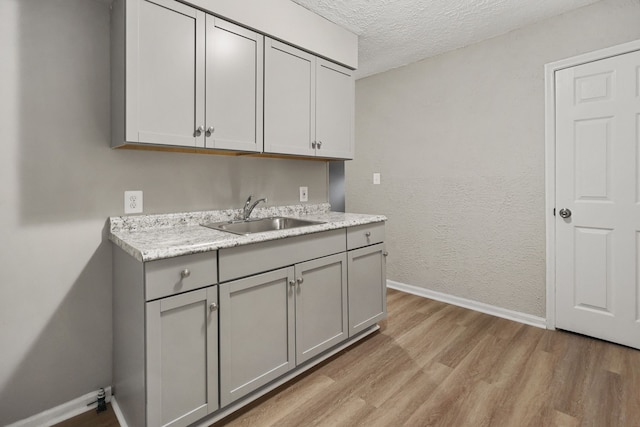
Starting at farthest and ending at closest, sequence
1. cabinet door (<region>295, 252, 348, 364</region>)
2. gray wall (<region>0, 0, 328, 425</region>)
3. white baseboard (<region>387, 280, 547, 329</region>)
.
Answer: white baseboard (<region>387, 280, 547, 329</region>) < cabinet door (<region>295, 252, 348, 364</region>) < gray wall (<region>0, 0, 328, 425</region>)

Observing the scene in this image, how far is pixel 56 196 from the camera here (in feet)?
5.20

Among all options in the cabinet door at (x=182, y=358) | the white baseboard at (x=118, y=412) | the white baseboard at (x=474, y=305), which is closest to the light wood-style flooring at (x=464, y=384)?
the white baseboard at (x=118, y=412)

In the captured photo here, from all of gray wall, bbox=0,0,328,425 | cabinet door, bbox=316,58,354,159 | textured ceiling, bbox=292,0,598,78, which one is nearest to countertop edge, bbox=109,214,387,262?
gray wall, bbox=0,0,328,425

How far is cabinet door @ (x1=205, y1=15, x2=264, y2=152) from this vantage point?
176cm

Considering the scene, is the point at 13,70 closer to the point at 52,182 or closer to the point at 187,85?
the point at 52,182

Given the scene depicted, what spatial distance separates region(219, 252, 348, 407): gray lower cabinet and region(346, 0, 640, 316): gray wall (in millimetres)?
1484

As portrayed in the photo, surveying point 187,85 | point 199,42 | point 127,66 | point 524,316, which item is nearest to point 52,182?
point 127,66

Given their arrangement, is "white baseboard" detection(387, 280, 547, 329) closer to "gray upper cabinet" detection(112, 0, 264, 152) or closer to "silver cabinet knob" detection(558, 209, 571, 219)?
"silver cabinet knob" detection(558, 209, 571, 219)

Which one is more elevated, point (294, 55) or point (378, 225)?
point (294, 55)

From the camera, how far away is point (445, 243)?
10.4ft

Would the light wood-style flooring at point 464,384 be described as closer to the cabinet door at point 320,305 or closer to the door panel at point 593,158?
the cabinet door at point 320,305

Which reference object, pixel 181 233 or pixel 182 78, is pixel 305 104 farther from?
pixel 181 233

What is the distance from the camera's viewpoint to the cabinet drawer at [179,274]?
1284mm

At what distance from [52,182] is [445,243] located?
9.88 ft
